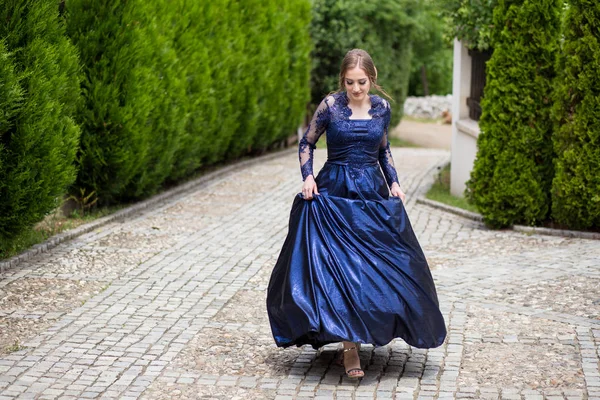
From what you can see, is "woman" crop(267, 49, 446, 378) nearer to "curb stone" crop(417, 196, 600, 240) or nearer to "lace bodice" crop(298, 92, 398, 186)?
"lace bodice" crop(298, 92, 398, 186)

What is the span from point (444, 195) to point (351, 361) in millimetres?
8475

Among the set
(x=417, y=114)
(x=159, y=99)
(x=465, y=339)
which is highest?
(x=159, y=99)

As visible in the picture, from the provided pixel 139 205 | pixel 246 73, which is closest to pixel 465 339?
pixel 139 205

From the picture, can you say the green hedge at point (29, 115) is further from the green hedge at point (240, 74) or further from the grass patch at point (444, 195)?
the grass patch at point (444, 195)

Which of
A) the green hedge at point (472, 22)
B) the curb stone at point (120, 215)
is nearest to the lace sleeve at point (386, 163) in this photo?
the curb stone at point (120, 215)

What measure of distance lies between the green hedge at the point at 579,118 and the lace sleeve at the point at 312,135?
17.6 ft

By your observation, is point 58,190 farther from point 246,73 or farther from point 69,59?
point 246,73

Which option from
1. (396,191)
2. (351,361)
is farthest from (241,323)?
(396,191)

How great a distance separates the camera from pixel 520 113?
11.2 m

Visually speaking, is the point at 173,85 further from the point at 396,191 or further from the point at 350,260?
the point at 350,260

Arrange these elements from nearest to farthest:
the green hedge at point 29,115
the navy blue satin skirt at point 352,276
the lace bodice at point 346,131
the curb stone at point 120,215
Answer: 1. the navy blue satin skirt at point 352,276
2. the lace bodice at point 346,131
3. the green hedge at point 29,115
4. the curb stone at point 120,215

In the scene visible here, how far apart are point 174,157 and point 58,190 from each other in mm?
4469

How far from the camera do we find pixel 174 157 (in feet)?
45.4

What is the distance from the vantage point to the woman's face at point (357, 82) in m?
5.90
